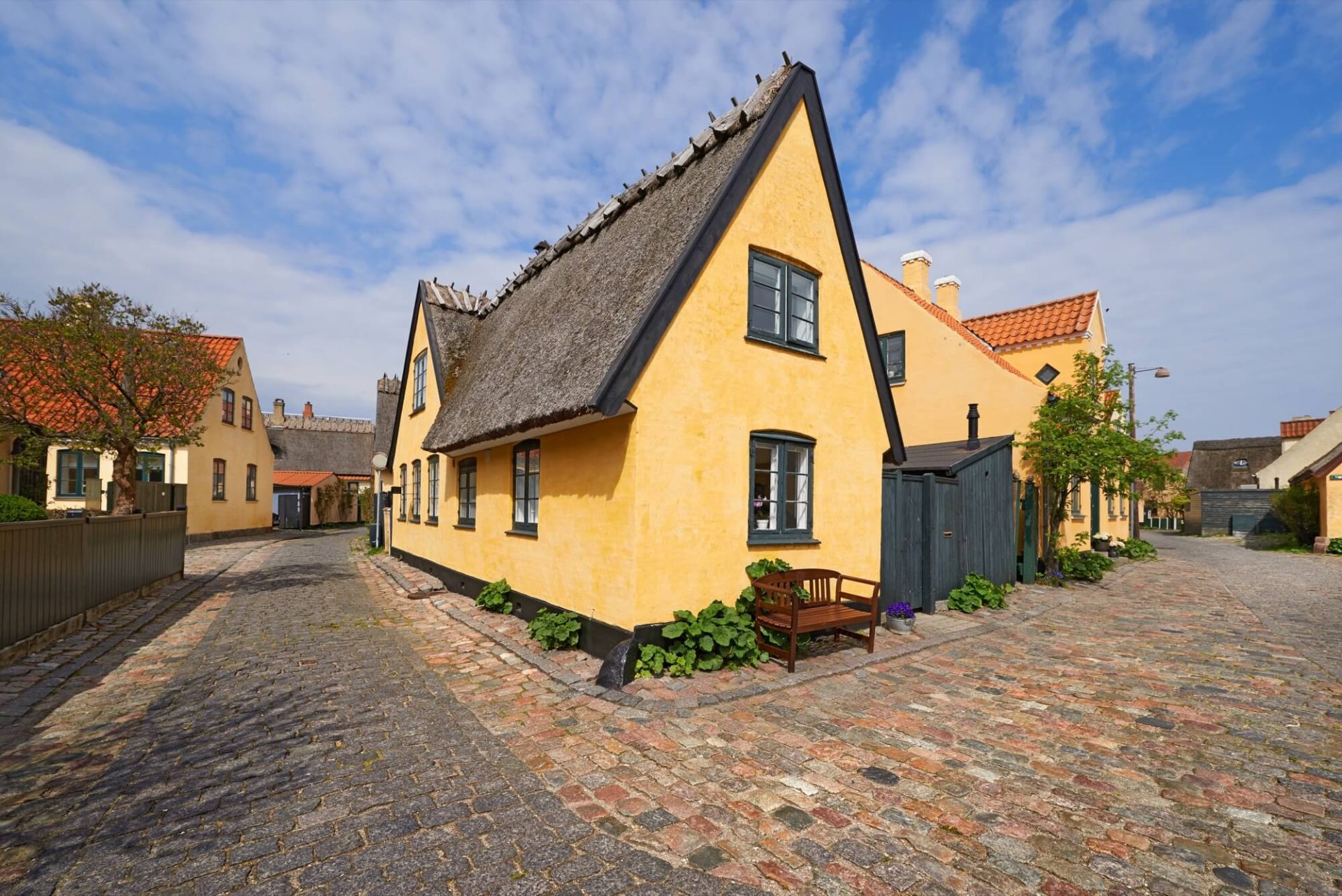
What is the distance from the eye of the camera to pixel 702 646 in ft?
21.0

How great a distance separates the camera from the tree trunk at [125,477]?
1105cm

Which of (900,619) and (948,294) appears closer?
(900,619)

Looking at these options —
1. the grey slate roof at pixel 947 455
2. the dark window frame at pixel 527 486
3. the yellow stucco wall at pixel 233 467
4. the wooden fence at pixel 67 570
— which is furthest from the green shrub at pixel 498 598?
the yellow stucco wall at pixel 233 467

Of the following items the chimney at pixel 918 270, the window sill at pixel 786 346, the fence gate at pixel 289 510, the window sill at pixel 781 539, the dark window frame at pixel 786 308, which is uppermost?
the chimney at pixel 918 270

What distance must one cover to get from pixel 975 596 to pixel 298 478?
38.1 m

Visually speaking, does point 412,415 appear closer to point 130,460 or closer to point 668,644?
point 130,460

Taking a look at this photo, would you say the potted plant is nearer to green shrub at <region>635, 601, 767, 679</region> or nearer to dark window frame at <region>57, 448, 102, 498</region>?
green shrub at <region>635, 601, 767, 679</region>

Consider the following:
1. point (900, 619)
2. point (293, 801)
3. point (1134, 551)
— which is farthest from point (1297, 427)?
point (293, 801)

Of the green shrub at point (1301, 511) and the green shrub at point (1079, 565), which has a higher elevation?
the green shrub at point (1301, 511)

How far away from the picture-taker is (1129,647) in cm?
781

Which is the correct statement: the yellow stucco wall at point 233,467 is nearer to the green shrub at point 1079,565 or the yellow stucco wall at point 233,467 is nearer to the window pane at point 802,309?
the window pane at point 802,309

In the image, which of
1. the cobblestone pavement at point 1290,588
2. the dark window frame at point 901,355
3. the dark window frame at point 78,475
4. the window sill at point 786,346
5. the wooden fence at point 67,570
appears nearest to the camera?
Result: the wooden fence at point 67,570

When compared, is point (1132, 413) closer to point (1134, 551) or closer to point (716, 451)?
point (1134, 551)

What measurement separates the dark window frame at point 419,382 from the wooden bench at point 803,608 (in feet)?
34.2
